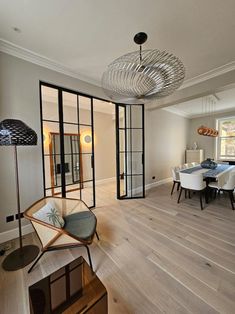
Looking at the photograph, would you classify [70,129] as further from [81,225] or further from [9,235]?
[9,235]

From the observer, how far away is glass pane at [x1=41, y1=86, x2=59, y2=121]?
2.69 m

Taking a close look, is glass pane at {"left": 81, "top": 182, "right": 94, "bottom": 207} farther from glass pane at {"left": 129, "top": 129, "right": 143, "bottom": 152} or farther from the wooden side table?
the wooden side table

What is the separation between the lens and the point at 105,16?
66.9 inches

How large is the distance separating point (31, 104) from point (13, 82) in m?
0.36

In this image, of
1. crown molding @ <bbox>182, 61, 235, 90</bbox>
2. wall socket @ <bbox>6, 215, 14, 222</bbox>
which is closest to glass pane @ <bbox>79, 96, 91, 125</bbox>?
wall socket @ <bbox>6, 215, 14, 222</bbox>

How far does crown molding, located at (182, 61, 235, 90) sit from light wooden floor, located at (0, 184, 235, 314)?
2.82m

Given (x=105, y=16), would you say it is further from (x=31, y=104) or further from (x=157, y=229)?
(x=157, y=229)

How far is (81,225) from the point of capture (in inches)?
76.8

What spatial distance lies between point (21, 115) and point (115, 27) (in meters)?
1.84

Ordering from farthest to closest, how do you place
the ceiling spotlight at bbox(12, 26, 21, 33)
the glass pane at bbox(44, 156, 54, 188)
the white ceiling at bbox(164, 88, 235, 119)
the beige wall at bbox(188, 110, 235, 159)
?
the beige wall at bbox(188, 110, 235, 159) < the white ceiling at bbox(164, 88, 235, 119) < the glass pane at bbox(44, 156, 54, 188) < the ceiling spotlight at bbox(12, 26, 21, 33)

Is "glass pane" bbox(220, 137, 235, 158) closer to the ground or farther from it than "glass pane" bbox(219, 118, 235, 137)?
closer to the ground

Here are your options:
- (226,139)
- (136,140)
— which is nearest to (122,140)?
(136,140)

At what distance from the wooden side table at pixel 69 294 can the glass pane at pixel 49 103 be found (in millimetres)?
2453

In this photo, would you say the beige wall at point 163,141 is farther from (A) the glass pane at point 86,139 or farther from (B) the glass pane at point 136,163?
(A) the glass pane at point 86,139
